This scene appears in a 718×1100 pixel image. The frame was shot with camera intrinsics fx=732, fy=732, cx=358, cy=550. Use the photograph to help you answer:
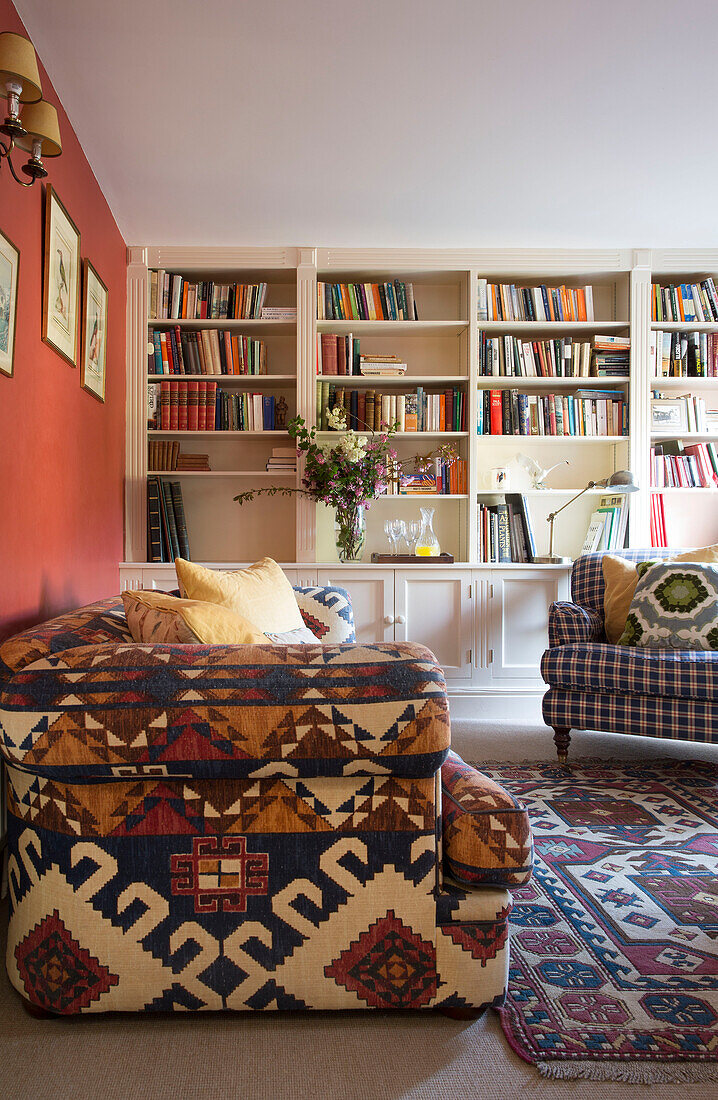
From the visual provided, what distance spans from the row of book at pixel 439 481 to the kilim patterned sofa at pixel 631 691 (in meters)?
1.36

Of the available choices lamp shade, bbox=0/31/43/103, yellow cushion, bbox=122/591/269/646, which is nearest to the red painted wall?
lamp shade, bbox=0/31/43/103

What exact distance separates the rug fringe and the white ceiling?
2.80 meters

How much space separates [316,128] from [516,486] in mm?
2291

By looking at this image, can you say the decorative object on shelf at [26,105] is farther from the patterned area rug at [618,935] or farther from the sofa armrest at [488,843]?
the patterned area rug at [618,935]

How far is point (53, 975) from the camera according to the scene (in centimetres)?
134

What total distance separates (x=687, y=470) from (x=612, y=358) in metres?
0.78

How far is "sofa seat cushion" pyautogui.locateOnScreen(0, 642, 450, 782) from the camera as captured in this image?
1254 millimetres

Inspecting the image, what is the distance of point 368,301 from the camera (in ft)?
13.8

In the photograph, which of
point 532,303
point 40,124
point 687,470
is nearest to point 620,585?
point 687,470

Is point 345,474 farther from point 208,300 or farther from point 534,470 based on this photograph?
point 208,300

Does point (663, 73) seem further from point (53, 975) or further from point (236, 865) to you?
point (53, 975)

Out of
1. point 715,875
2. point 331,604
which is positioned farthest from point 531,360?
point 715,875

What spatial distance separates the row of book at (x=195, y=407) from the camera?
162 inches

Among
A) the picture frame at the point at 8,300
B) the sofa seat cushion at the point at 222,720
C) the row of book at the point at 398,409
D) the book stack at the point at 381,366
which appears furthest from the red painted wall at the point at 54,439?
the book stack at the point at 381,366
